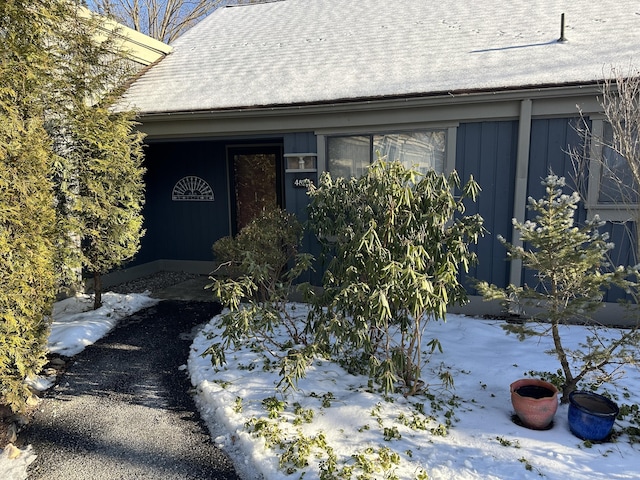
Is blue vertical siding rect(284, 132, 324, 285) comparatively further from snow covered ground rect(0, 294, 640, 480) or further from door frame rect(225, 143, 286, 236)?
snow covered ground rect(0, 294, 640, 480)

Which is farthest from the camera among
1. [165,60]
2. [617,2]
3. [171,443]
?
[165,60]

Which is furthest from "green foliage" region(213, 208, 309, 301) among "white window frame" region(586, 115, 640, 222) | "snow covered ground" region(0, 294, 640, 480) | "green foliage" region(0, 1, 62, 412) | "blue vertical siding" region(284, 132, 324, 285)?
"white window frame" region(586, 115, 640, 222)

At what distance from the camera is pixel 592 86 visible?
4.95 m

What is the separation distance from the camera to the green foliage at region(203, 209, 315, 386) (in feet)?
12.4

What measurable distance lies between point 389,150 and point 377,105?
2.16ft

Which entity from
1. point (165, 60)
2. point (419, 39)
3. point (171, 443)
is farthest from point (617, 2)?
point (171, 443)

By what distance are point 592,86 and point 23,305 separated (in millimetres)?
6273

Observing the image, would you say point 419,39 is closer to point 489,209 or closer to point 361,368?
point 489,209

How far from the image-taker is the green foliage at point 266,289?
12.4 feet

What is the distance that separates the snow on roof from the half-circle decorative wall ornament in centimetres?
185

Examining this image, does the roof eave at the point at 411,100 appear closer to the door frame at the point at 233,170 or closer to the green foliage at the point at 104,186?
the green foliage at the point at 104,186

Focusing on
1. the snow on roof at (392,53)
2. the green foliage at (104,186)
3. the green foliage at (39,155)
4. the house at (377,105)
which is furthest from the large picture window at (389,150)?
the green foliage at (39,155)

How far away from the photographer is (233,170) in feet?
28.0

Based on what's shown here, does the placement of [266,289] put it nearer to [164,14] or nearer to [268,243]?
[268,243]
